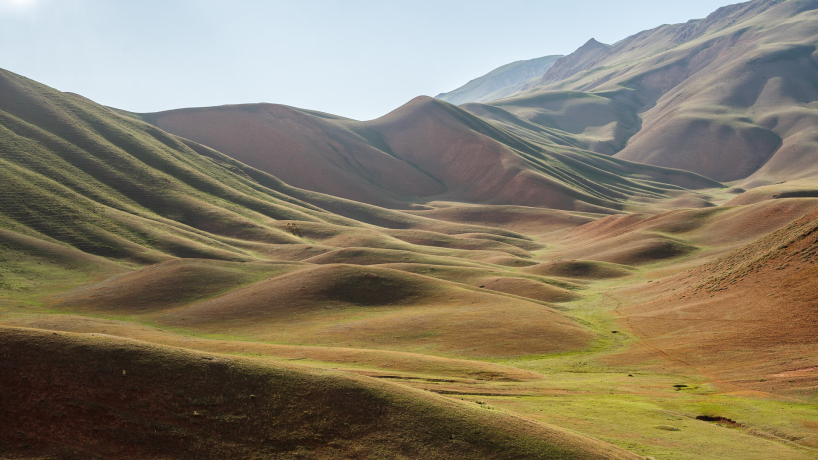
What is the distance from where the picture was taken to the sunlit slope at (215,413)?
16734 mm

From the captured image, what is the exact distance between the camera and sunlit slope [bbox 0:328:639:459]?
1673 cm

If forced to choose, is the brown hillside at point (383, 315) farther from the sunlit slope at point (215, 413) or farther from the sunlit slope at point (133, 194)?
the sunlit slope at point (133, 194)

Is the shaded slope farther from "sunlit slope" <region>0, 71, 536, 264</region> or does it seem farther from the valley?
"sunlit slope" <region>0, 71, 536, 264</region>

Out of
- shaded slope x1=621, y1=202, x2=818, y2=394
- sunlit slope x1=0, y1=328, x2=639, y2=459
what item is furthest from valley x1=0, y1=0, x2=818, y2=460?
shaded slope x1=621, y1=202, x2=818, y2=394

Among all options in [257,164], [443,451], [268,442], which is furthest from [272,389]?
[257,164]

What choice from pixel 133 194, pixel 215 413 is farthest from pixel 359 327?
pixel 133 194

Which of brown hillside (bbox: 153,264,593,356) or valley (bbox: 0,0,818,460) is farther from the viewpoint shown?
brown hillside (bbox: 153,264,593,356)

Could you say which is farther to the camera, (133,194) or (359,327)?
(133,194)

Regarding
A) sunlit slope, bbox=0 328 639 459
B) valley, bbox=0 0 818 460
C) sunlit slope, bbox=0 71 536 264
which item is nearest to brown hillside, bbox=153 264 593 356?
valley, bbox=0 0 818 460

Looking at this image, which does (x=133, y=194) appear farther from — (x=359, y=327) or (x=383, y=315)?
(x=359, y=327)

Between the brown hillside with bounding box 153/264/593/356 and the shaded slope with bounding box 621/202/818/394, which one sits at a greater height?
the shaded slope with bounding box 621/202/818/394

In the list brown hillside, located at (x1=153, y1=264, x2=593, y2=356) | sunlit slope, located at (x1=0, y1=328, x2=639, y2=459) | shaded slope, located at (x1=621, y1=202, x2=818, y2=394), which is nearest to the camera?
sunlit slope, located at (x1=0, y1=328, x2=639, y2=459)

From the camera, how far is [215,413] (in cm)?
1834

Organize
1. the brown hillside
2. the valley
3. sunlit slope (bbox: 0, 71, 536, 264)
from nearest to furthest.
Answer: the valley → the brown hillside → sunlit slope (bbox: 0, 71, 536, 264)
